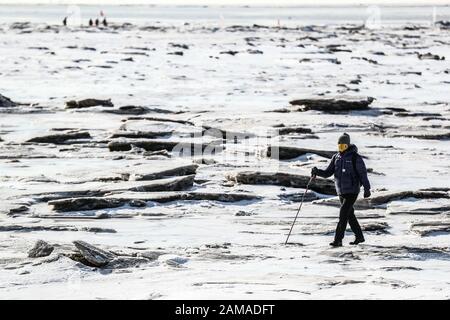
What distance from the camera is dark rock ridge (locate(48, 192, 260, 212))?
13.4 metres

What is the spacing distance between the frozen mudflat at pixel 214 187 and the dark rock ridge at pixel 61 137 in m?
0.04

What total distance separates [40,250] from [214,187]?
534cm

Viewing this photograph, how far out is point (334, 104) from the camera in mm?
24969

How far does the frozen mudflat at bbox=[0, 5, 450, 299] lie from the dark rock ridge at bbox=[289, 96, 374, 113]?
42 mm

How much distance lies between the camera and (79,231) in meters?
11.9

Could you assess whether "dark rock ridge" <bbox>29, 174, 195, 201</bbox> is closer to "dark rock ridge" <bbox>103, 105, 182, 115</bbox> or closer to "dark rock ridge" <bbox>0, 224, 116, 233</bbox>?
"dark rock ridge" <bbox>0, 224, 116, 233</bbox>

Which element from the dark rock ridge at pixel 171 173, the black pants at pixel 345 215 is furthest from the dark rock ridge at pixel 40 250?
the dark rock ridge at pixel 171 173

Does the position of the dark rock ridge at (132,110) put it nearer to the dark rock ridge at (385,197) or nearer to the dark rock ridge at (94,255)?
the dark rock ridge at (385,197)

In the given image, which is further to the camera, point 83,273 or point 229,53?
point 229,53

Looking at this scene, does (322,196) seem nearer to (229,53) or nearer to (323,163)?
(323,163)

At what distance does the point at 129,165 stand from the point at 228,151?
2.66 meters

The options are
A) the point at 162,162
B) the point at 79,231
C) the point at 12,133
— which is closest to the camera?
the point at 79,231

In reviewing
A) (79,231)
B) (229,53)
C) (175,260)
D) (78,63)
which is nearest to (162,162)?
(79,231)

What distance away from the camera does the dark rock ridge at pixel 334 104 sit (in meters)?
24.9
